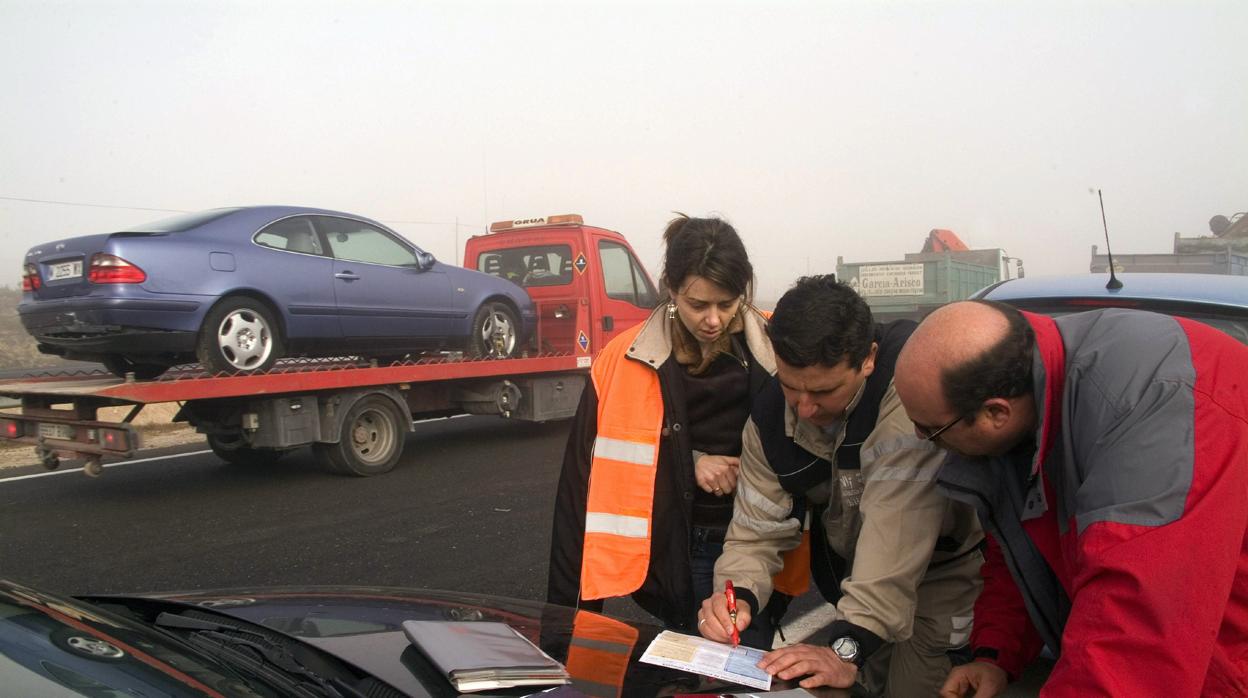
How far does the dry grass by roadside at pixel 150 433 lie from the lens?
9494mm

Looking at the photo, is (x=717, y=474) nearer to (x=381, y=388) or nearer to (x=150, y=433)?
(x=381, y=388)

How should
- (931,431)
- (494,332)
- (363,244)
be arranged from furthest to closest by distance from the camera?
(494,332) < (363,244) < (931,431)

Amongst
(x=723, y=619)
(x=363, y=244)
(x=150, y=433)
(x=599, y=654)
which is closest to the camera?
(x=599, y=654)

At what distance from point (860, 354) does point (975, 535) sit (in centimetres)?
58

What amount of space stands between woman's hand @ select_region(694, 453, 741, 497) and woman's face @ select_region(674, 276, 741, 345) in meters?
0.35

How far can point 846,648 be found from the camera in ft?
6.72

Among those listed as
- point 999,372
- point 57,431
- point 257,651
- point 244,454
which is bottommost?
point 244,454

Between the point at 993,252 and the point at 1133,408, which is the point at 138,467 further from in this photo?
the point at 993,252

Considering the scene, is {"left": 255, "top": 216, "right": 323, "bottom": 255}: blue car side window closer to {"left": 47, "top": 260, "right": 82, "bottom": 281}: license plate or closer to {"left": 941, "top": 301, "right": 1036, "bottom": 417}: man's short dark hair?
{"left": 47, "top": 260, "right": 82, "bottom": 281}: license plate

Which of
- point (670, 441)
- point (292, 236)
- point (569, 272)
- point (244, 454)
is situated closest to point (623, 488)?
point (670, 441)

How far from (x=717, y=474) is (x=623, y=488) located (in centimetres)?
26

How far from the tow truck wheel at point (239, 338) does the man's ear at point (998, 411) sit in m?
6.33

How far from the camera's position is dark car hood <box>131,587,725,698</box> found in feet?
5.80

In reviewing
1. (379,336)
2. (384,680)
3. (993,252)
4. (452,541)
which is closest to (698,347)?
(384,680)
